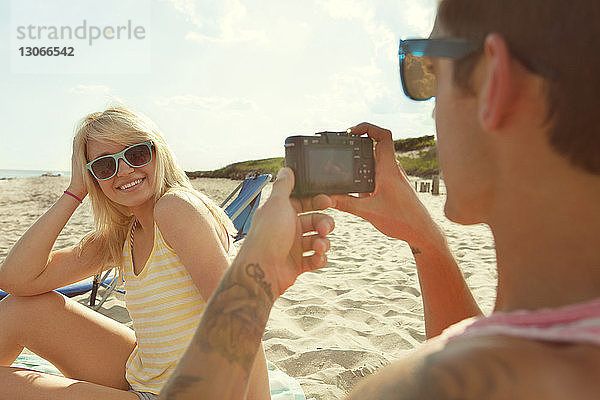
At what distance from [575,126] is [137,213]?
229cm

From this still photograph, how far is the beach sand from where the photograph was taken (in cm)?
312

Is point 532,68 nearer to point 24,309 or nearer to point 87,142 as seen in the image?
point 87,142

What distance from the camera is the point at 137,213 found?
2.66 meters

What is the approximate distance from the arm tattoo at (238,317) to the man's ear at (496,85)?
0.61 metres

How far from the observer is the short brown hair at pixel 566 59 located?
0.74m

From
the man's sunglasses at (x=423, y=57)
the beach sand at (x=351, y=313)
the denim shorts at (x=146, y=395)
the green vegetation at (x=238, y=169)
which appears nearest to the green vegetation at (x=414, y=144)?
the green vegetation at (x=238, y=169)

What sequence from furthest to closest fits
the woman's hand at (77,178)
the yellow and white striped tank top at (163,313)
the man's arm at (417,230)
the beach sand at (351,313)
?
the beach sand at (351,313) → the woman's hand at (77,178) → the yellow and white striped tank top at (163,313) → the man's arm at (417,230)

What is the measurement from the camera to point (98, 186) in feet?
9.17

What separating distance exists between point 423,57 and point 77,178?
221cm

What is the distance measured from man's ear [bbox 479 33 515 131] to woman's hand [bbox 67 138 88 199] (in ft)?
7.73

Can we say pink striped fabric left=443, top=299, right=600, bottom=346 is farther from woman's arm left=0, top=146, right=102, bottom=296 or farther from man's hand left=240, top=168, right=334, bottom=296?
woman's arm left=0, top=146, right=102, bottom=296

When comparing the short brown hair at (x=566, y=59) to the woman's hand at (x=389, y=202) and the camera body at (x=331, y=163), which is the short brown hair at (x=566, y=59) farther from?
the woman's hand at (x=389, y=202)

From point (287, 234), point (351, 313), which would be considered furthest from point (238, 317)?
point (351, 313)

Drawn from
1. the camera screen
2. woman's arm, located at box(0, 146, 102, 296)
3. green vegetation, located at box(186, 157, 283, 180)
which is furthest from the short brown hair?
green vegetation, located at box(186, 157, 283, 180)
